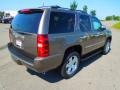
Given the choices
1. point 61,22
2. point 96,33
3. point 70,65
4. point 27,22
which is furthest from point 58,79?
point 96,33

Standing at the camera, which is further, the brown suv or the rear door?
the rear door

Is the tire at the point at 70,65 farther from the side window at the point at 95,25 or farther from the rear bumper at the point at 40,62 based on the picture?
the side window at the point at 95,25

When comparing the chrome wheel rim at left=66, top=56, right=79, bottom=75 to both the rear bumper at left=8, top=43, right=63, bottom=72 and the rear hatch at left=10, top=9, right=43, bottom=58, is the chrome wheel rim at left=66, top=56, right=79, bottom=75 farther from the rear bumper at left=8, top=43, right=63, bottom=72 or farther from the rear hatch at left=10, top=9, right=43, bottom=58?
the rear hatch at left=10, top=9, right=43, bottom=58

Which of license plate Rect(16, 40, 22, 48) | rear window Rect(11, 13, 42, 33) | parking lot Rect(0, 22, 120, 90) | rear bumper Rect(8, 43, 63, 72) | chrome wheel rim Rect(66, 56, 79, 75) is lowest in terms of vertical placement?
parking lot Rect(0, 22, 120, 90)

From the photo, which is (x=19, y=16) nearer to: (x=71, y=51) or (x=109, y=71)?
(x=71, y=51)

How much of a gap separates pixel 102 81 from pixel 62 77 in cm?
118

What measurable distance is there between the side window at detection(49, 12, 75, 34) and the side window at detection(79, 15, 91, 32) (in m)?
0.45

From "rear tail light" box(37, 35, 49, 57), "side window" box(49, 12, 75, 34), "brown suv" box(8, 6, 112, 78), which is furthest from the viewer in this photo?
"side window" box(49, 12, 75, 34)

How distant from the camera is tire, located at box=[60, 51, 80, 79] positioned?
4691mm

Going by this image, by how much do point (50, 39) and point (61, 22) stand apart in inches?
26.8

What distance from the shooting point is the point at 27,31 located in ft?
13.3

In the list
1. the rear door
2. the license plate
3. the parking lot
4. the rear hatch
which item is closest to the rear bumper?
the rear hatch

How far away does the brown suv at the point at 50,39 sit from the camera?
12.6ft

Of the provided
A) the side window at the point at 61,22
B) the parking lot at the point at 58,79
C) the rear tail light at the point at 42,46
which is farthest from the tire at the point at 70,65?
the rear tail light at the point at 42,46
